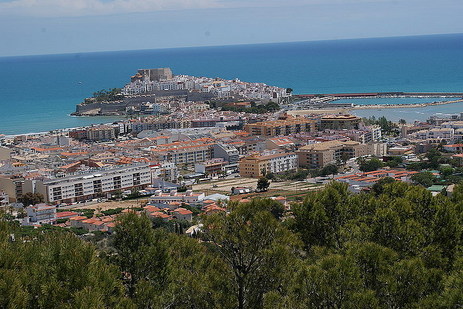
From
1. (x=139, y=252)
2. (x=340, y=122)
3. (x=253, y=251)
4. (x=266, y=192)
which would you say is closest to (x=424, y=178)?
(x=266, y=192)

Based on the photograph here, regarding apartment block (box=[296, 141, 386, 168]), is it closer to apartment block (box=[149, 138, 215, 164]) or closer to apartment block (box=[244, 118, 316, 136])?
apartment block (box=[149, 138, 215, 164])

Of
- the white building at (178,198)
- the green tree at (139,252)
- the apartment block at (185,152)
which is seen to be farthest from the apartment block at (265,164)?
the green tree at (139,252)

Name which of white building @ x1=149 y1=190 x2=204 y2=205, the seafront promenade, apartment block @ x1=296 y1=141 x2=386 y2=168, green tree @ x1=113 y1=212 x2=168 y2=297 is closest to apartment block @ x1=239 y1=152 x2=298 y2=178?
apartment block @ x1=296 y1=141 x2=386 y2=168

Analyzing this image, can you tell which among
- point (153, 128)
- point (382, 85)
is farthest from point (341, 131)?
point (382, 85)

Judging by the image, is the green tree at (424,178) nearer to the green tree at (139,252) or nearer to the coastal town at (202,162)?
the coastal town at (202,162)

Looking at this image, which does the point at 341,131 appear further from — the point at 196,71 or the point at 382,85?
the point at 196,71

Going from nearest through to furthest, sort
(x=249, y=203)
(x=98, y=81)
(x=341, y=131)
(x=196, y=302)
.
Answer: (x=196, y=302)
(x=249, y=203)
(x=341, y=131)
(x=98, y=81)
